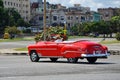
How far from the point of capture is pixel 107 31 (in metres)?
130

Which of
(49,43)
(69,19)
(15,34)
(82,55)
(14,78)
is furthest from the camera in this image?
(69,19)

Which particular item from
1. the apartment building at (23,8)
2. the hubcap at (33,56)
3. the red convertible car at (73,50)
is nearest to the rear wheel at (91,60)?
the red convertible car at (73,50)

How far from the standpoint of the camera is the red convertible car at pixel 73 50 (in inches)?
936

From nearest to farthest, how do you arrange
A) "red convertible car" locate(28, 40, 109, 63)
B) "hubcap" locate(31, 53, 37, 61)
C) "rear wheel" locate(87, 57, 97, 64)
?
"red convertible car" locate(28, 40, 109, 63), "rear wheel" locate(87, 57, 97, 64), "hubcap" locate(31, 53, 37, 61)

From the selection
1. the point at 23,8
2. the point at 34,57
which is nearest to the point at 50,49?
the point at 34,57

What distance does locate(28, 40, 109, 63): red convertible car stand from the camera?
2377cm

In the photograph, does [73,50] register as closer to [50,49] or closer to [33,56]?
[50,49]

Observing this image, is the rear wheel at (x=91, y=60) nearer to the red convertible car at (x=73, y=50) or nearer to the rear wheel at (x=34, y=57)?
the red convertible car at (x=73, y=50)

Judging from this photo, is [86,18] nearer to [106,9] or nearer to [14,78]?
[106,9]

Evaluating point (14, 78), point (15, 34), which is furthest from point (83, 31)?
point (14, 78)

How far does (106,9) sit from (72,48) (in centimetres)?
17510

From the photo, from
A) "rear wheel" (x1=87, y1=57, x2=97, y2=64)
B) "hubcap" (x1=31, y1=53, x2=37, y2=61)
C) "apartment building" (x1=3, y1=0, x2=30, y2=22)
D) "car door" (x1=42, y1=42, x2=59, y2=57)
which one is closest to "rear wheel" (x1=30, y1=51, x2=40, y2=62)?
"hubcap" (x1=31, y1=53, x2=37, y2=61)

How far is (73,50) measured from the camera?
24.1 metres

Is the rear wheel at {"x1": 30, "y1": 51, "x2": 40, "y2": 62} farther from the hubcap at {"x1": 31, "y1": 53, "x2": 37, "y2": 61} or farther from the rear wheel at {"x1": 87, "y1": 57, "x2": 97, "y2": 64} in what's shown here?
the rear wheel at {"x1": 87, "y1": 57, "x2": 97, "y2": 64}
